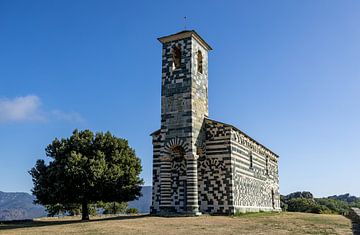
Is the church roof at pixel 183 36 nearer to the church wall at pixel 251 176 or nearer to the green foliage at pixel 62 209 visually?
the church wall at pixel 251 176

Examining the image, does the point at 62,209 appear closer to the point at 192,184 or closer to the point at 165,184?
the point at 165,184

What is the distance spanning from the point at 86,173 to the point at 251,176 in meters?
14.7

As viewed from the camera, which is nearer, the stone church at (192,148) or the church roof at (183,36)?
the stone church at (192,148)

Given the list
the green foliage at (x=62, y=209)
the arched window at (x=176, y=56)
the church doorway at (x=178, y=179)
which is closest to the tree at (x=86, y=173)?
the church doorway at (x=178, y=179)

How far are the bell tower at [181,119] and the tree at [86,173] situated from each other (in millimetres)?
3333

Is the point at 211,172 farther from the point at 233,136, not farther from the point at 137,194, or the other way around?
the point at 137,194

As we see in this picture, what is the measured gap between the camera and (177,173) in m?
29.1

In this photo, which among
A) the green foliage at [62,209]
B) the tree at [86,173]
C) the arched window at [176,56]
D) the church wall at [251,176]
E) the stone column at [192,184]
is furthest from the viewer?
the green foliage at [62,209]

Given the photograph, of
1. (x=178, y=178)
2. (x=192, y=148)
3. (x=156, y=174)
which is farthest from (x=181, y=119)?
(x=156, y=174)

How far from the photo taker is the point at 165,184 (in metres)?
28.9

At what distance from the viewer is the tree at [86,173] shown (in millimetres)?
27812

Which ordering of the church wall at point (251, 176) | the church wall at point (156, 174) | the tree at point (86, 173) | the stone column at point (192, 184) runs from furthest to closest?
the church wall at point (156, 174), the church wall at point (251, 176), the tree at point (86, 173), the stone column at point (192, 184)

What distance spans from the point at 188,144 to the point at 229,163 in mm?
3535

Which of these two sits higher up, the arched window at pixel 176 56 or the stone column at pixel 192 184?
the arched window at pixel 176 56
